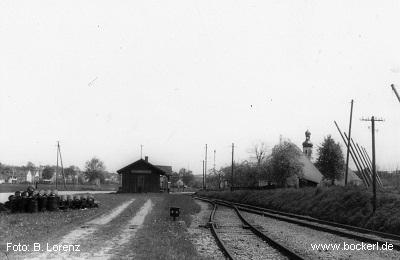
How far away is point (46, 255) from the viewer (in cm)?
1122

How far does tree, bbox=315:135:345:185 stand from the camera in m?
66.1

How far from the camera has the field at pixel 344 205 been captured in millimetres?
20234

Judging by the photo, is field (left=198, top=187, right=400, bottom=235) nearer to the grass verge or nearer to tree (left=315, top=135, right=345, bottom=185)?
the grass verge

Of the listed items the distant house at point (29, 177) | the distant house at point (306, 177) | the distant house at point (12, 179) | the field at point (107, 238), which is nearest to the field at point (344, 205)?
the field at point (107, 238)

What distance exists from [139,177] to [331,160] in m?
29.8

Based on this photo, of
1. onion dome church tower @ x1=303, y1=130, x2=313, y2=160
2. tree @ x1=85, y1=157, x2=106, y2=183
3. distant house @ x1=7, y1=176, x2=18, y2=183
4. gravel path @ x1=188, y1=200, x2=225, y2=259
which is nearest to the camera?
gravel path @ x1=188, y1=200, x2=225, y2=259

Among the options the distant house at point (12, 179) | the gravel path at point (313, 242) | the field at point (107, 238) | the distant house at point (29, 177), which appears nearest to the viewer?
the field at point (107, 238)

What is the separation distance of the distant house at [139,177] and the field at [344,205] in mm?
36835

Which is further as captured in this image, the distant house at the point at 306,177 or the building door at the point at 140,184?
the building door at the point at 140,184

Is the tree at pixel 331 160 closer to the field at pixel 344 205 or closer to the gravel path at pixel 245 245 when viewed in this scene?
the field at pixel 344 205

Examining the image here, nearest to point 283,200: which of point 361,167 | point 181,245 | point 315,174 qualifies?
point 361,167

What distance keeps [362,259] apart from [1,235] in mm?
10714

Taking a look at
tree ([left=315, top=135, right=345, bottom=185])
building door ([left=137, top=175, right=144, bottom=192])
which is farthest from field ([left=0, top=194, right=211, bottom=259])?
building door ([left=137, top=175, right=144, bottom=192])

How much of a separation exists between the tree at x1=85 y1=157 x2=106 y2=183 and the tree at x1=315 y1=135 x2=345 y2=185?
10803 cm
